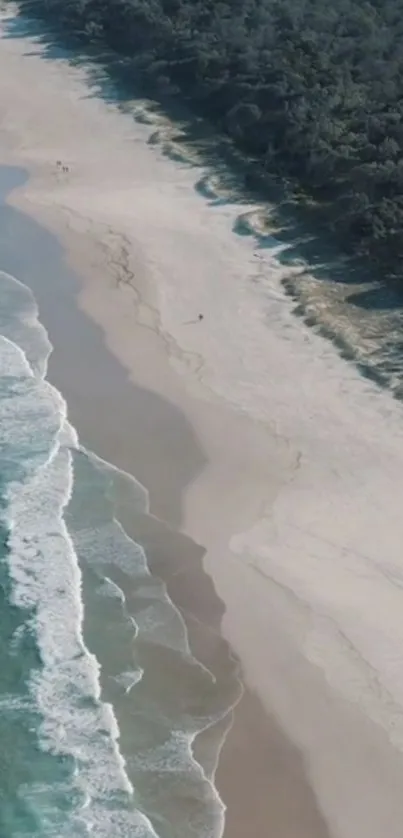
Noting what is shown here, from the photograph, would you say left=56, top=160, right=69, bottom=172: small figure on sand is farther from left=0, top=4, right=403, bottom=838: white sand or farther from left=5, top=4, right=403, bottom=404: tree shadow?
left=5, top=4, right=403, bottom=404: tree shadow

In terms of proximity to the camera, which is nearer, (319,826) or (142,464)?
(319,826)

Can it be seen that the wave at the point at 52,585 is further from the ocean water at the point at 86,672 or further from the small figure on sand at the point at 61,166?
the small figure on sand at the point at 61,166

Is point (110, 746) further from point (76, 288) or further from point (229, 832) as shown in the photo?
point (76, 288)

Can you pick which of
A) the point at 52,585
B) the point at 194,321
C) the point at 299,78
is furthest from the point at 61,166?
the point at 52,585

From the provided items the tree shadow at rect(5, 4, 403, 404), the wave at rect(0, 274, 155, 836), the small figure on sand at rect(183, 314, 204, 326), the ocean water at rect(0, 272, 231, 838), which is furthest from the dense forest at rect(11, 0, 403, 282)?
the ocean water at rect(0, 272, 231, 838)

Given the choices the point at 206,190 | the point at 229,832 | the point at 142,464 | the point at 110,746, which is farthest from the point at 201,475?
the point at 206,190

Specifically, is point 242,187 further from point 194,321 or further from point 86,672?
point 86,672
